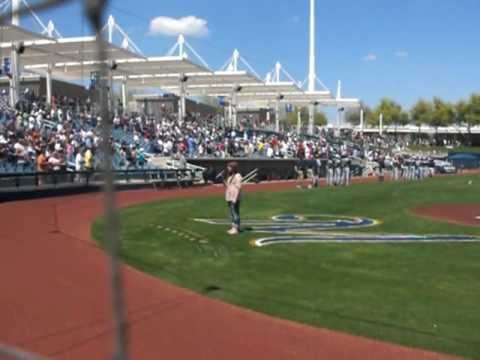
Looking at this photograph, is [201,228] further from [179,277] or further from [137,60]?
[137,60]

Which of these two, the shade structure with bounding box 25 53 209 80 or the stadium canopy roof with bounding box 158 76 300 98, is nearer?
the shade structure with bounding box 25 53 209 80

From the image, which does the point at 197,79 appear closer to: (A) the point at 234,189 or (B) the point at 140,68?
(B) the point at 140,68

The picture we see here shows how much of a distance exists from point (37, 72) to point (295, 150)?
70.5 ft

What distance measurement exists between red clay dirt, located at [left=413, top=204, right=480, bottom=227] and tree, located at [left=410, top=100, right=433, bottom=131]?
99.1 metres

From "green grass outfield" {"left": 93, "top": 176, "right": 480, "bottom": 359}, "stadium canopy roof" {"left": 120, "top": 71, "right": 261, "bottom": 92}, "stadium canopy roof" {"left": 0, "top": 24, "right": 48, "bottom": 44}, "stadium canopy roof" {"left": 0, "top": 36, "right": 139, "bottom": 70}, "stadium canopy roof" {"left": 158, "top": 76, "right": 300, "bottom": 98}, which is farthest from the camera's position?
"stadium canopy roof" {"left": 158, "top": 76, "right": 300, "bottom": 98}

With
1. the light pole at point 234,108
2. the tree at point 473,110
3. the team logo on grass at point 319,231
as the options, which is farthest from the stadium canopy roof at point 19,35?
the tree at point 473,110

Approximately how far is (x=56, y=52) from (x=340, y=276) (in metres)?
33.7

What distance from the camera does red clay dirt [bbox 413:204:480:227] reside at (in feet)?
60.1

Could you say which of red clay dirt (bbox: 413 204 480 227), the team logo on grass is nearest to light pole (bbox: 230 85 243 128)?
red clay dirt (bbox: 413 204 480 227)

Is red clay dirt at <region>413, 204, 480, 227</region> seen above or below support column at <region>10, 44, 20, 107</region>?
below

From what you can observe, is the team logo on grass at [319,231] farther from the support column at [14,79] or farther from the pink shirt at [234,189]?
the support column at [14,79]

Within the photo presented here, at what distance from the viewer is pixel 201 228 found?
15.6 m

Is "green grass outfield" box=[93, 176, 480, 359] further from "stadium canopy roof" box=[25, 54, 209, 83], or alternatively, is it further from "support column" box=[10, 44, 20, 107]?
"stadium canopy roof" box=[25, 54, 209, 83]

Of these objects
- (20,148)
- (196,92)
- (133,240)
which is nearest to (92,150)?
(20,148)
